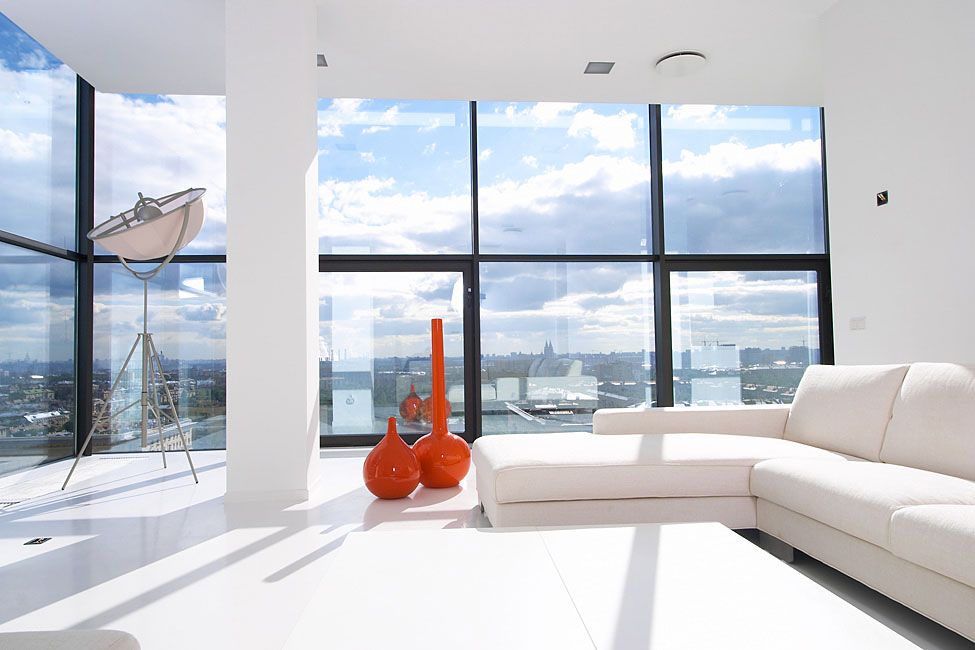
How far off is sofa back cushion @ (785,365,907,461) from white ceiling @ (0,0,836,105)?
8.19ft

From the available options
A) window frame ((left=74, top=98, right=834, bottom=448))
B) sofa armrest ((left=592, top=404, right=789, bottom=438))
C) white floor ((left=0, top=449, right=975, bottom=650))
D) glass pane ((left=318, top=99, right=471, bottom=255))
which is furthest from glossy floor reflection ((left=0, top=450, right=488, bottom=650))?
glass pane ((left=318, top=99, right=471, bottom=255))

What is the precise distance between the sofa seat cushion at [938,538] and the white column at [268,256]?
114 inches

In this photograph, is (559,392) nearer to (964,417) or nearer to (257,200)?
(257,200)

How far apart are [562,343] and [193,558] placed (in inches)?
148

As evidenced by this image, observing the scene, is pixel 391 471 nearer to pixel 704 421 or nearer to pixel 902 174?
pixel 704 421

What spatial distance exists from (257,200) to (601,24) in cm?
250

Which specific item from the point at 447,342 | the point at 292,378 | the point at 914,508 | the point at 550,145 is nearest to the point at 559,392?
the point at 447,342

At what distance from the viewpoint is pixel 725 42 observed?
4539 millimetres

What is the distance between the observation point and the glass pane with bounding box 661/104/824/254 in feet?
19.4

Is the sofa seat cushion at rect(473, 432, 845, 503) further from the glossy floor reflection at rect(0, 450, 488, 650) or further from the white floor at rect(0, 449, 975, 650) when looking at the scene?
the glossy floor reflection at rect(0, 450, 488, 650)

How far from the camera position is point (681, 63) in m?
4.75

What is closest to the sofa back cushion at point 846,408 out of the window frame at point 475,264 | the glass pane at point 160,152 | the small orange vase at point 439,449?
the small orange vase at point 439,449

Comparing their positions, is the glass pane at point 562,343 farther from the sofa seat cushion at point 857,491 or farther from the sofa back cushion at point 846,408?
the sofa seat cushion at point 857,491

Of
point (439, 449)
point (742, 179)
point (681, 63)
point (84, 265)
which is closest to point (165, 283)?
point (84, 265)
